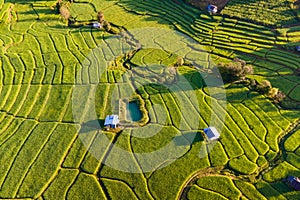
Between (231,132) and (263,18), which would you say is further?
(263,18)

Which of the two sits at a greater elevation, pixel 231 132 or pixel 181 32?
pixel 181 32

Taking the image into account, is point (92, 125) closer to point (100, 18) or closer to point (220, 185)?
point (220, 185)

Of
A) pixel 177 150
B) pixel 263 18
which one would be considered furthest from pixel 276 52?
Result: pixel 177 150

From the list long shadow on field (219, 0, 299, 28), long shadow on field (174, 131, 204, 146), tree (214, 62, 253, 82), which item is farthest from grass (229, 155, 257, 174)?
long shadow on field (219, 0, 299, 28)

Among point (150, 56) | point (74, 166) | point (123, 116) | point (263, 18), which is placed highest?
point (263, 18)

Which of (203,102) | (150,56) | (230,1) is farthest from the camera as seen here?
(230,1)

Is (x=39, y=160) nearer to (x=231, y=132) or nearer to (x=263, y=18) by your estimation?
(x=231, y=132)

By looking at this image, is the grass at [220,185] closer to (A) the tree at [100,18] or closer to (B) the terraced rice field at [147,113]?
(B) the terraced rice field at [147,113]
